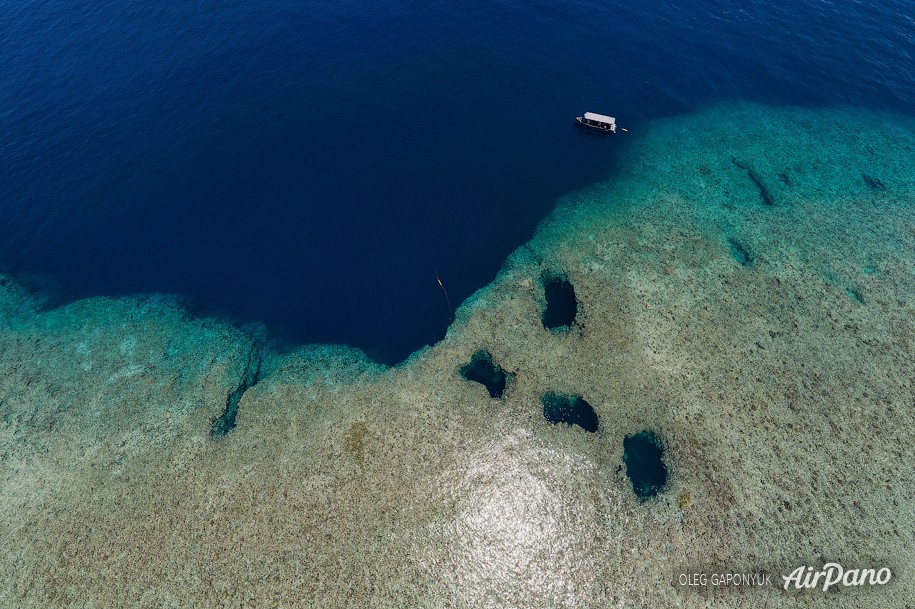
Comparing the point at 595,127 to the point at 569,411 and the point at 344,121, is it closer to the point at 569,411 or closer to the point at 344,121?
the point at 344,121

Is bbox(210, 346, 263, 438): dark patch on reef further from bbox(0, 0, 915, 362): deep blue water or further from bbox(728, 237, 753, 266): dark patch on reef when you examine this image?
bbox(728, 237, 753, 266): dark patch on reef

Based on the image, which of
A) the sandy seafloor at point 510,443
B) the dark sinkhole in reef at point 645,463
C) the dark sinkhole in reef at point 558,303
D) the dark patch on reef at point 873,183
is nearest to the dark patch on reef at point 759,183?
the sandy seafloor at point 510,443

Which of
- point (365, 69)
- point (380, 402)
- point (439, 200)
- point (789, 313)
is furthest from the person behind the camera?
point (365, 69)

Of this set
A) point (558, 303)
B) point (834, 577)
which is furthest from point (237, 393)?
point (834, 577)

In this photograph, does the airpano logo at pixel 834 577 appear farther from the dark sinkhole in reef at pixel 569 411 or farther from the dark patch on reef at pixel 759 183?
the dark patch on reef at pixel 759 183

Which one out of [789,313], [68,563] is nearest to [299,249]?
[68,563]

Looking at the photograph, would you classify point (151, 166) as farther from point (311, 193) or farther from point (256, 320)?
point (256, 320)

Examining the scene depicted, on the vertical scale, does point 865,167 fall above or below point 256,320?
above
